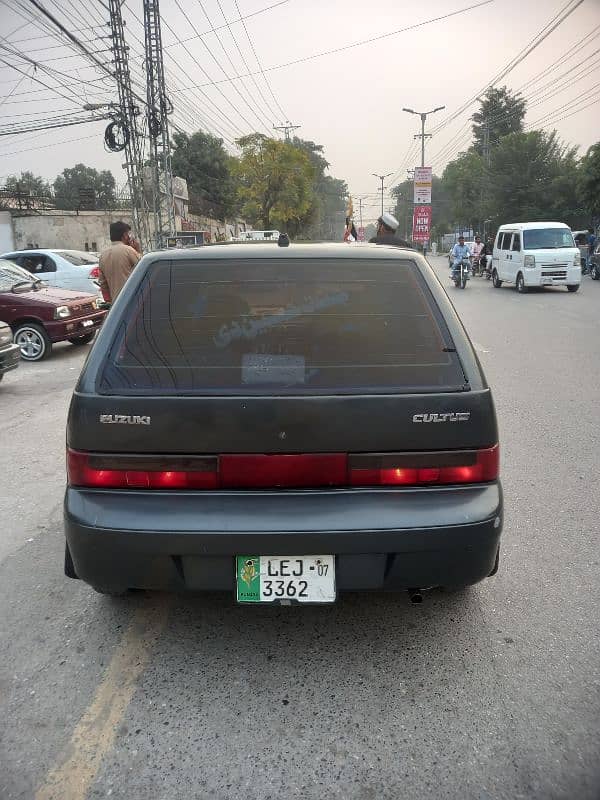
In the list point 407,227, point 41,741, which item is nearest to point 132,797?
point 41,741

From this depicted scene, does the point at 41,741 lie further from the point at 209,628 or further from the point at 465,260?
the point at 465,260

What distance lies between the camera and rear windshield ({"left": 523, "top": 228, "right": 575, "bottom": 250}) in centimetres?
1905

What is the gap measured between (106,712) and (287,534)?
0.91 meters

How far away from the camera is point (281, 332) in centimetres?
271

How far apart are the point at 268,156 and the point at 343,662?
5541 centimetres

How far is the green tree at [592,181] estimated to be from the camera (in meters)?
31.6

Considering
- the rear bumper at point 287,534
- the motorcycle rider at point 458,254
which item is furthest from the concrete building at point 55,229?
the rear bumper at point 287,534

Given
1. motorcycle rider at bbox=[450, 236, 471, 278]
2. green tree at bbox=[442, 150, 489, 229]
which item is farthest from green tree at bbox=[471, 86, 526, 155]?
motorcycle rider at bbox=[450, 236, 471, 278]

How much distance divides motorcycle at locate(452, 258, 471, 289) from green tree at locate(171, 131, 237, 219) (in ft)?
142

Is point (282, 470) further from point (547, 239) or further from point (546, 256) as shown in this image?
point (547, 239)

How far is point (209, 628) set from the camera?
2.86m

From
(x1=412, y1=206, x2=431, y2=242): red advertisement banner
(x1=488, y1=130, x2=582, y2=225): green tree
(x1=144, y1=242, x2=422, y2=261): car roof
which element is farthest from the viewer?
(x1=488, y1=130, x2=582, y2=225): green tree

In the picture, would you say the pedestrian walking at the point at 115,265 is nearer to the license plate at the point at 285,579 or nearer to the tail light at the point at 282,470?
the tail light at the point at 282,470

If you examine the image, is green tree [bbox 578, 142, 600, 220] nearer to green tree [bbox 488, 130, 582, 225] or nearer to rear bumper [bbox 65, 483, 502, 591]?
green tree [bbox 488, 130, 582, 225]
